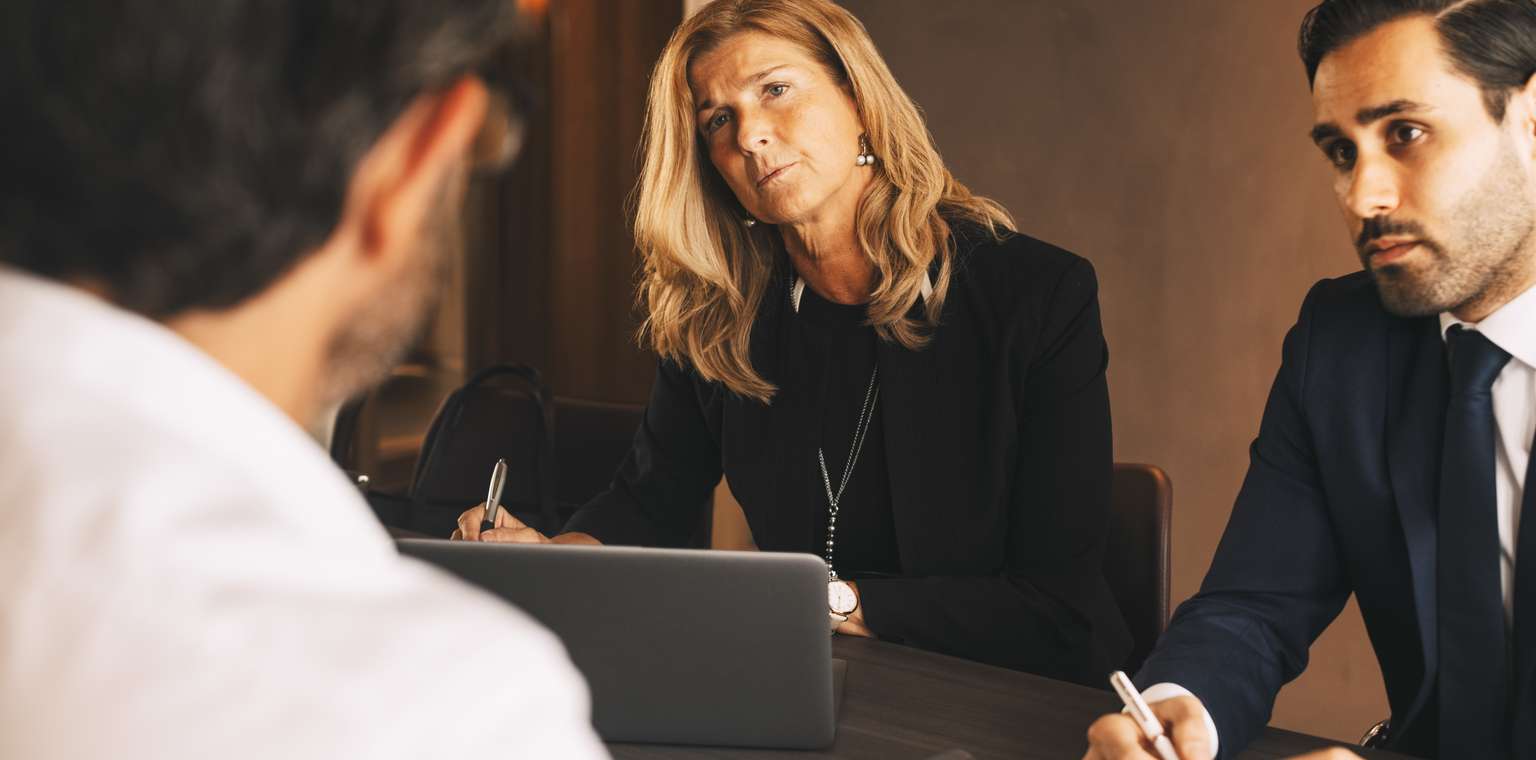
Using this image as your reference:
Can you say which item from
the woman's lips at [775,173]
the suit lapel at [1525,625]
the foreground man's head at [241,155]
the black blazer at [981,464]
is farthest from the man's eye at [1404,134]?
the foreground man's head at [241,155]

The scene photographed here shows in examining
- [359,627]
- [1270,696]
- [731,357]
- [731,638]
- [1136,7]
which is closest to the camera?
[359,627]

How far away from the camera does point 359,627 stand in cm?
35

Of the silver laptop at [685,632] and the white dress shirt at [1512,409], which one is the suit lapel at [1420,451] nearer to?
the white dress shirt at [1512,409]

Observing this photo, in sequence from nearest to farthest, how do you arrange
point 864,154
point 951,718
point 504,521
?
point 951,718 < point 504,521 < point 864,154

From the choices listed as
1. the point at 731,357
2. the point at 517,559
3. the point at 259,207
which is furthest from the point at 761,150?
the point at 259,207

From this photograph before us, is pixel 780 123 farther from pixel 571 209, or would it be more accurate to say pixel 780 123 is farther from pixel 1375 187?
pixel 571 209

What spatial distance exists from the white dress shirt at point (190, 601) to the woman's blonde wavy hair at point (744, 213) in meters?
1.30

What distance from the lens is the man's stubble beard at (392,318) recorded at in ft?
1.51

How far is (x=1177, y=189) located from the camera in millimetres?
2941

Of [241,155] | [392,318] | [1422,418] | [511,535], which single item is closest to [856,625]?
[511,535]

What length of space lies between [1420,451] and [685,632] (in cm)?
88

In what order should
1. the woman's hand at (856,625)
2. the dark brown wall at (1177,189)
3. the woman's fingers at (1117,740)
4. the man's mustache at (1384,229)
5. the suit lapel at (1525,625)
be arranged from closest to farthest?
the woman's fingers at (1117,740), the suit lapel at (1525,625), the man's mustache at (1384,229), the woman's hand at (856,625), the dark brown wall at (1177,189)

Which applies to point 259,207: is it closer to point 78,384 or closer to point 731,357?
point 78,384

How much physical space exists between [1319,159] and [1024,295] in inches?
64.8
